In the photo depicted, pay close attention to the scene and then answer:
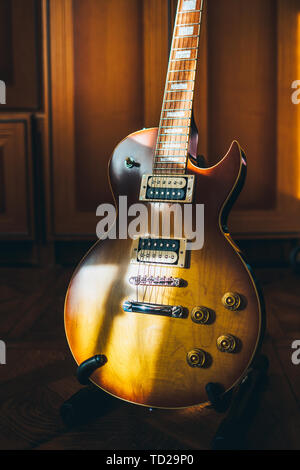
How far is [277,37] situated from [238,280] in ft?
5.23

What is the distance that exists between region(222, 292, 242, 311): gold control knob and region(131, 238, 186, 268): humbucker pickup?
9 centimetres

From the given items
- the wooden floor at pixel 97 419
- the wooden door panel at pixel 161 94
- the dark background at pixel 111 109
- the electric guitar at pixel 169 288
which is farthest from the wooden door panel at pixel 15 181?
the electric guitar at pixel 169 288

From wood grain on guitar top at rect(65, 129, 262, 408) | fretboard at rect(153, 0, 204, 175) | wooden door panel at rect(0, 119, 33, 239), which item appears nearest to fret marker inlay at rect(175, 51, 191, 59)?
fretboard at rect(153, 0, 204, 175)

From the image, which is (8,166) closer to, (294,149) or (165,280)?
(294,149)

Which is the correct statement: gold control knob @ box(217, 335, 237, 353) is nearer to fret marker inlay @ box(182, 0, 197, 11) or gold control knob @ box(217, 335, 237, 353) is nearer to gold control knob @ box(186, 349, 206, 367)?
gold control knob @ box(186, 349, 206, 367)

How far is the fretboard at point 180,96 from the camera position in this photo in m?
0.73

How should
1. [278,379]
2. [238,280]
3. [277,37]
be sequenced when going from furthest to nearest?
[277,37]
[278,379]
[238,280]

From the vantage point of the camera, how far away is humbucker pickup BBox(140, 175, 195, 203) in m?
0.69

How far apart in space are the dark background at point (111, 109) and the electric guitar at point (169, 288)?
1.04 metres

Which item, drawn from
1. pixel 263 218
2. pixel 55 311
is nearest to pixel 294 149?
pixel 263 218

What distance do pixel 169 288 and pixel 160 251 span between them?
7cm

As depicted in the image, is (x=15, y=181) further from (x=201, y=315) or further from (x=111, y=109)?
(x=201, y=315)

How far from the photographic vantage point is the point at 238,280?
633 millimetres

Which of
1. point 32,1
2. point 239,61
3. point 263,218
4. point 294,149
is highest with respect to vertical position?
point 32,1
